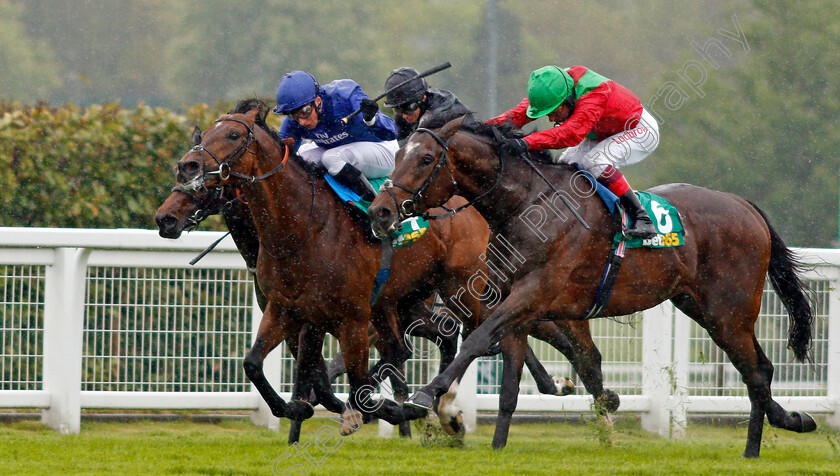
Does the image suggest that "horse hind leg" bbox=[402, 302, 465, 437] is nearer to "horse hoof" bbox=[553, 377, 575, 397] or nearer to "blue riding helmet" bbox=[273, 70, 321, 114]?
"horse hoof" bbox=[553, 377, 575, 397]

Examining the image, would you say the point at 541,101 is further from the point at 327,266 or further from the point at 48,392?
the point at 48,392

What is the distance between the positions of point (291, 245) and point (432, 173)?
0.88 meters

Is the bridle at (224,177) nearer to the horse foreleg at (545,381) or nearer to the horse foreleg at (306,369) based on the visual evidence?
the horse foreleg at (306,369)

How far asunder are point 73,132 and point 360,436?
122 inches

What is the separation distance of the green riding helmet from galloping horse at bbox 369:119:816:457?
0.96 feet

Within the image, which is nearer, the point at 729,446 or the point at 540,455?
the point at 540,455

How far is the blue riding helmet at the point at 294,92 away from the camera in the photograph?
5141 mm

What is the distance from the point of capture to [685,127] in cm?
1488

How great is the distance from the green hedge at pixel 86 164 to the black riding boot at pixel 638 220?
11.0 ft

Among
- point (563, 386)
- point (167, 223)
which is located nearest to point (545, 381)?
point (563, 386)

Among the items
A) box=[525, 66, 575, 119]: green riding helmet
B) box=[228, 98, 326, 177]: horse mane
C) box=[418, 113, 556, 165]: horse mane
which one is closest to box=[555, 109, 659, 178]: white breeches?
box=[525, 66, 575, 119]: green riding helmet

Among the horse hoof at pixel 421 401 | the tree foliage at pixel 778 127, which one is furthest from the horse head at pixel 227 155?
the tree foliage at pixel 778 127

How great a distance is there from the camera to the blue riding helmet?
5141 millimetres

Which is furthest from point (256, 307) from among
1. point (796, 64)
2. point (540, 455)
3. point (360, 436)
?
point (796, 64)
